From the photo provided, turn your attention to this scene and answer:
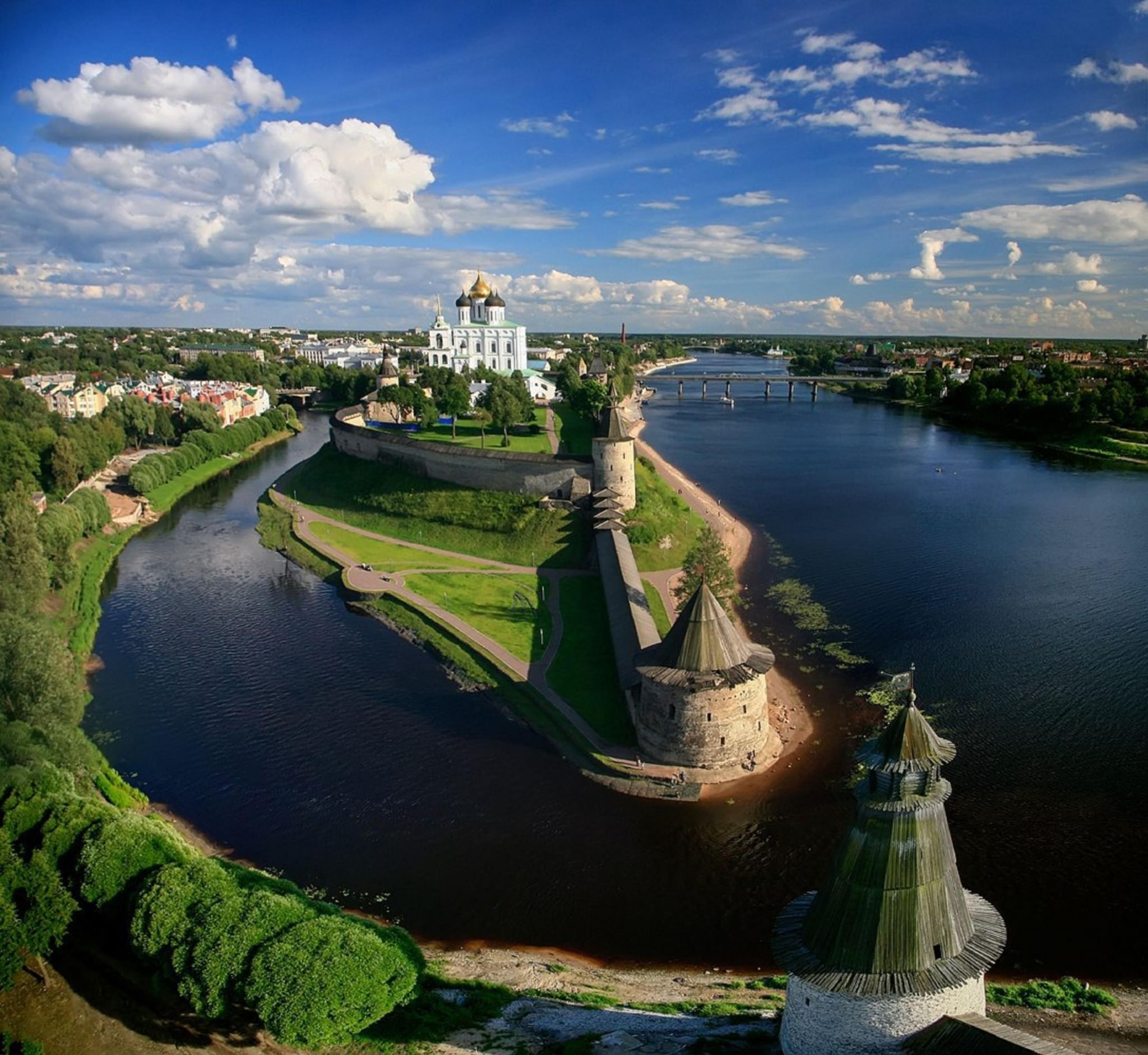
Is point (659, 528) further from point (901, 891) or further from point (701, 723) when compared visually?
point (901, 891)

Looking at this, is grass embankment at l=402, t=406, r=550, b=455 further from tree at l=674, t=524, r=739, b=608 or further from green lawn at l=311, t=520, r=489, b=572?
tree at l=674, t=524, r=739, b=608

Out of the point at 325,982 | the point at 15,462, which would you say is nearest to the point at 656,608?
the point at 325,982

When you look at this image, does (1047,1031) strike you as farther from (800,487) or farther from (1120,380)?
(1120,380)

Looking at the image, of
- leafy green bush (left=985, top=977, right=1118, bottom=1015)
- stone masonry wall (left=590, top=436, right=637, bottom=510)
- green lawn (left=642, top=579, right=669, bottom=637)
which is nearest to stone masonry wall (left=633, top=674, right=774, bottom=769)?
green lawn (left=642, top=579, right=669, bottom=637)

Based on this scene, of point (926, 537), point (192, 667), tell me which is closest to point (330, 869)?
point (192, 667)

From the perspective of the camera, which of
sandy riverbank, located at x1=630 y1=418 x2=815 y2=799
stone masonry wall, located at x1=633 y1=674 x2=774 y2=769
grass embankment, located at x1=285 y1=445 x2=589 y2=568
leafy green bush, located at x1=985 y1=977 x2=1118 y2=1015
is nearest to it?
leafy green bush, located at x1=985 y1=977 x2=1118 y2=1015
